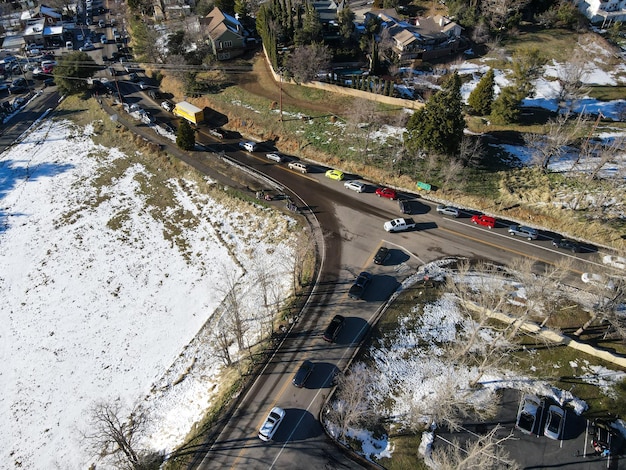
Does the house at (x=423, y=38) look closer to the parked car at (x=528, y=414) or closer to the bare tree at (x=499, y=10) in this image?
the bare tree at (x=499, y=10)

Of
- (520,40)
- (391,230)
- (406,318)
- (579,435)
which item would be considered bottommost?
(579,435)

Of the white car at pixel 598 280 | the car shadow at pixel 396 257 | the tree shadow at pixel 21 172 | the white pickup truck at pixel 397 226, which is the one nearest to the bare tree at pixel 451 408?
the car shadow at pixel 396 257

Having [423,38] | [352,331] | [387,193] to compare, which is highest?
[423,38]

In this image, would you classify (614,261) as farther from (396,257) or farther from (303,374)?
(303,374)

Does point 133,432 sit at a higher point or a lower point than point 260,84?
lower

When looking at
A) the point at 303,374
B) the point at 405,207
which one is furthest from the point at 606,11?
the point at 303,374

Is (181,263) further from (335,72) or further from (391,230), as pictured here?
(335,72)

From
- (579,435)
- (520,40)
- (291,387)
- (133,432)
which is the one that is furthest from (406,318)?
(520,40)
